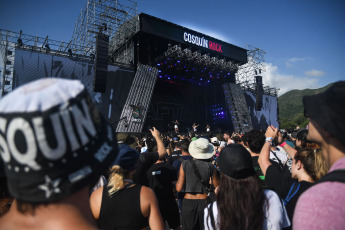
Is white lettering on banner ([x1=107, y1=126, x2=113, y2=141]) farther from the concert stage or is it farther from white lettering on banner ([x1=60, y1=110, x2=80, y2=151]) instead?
the concert stage

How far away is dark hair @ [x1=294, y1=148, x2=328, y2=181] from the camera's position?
6.83 feet

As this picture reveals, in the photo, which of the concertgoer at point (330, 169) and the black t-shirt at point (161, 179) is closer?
the concertgoer at point (330, 169)

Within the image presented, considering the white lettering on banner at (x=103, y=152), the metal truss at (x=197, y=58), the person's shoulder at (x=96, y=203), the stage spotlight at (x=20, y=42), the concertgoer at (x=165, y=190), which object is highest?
the metal truss at (x=197, y=58)

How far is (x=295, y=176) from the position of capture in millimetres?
2355

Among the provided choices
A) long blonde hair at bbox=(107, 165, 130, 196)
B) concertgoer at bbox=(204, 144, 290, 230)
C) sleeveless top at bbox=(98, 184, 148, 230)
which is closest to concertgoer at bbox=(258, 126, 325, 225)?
concertgoer at bbox=(204, 144, 290, 230)

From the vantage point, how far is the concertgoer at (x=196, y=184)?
352cm

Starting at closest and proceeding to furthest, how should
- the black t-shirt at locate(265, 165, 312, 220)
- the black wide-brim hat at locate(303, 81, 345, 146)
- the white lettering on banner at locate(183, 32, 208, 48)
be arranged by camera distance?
the black wide-brim hat at locate(303, 81, 345, 146) → the black t-shirt at locate(265, 165, 312, 220) → the white lettering on banner at locate(183, 32, 208, 48)

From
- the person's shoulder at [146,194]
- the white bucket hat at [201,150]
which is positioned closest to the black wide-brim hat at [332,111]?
the person's shoulder at [146,194]

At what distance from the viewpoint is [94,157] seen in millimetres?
826

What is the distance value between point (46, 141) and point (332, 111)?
135 centimetres

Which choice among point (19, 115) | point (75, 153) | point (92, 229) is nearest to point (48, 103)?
point (19, 115)

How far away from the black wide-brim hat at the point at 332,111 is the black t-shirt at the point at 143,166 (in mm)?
2946

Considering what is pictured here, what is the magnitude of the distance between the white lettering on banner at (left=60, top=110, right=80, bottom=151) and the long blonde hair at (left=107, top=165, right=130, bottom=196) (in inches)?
60.9

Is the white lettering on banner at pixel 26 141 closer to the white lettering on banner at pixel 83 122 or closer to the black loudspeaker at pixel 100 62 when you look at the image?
the white lettering on banner at pixel 83 122
